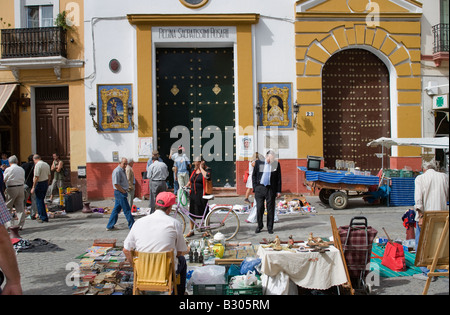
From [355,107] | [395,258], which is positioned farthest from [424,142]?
[395,258]

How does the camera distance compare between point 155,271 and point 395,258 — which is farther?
point 395,258

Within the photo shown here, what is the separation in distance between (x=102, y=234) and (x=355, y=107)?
10.8m

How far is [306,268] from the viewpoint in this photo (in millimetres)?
5098

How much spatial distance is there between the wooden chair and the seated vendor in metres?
0.11

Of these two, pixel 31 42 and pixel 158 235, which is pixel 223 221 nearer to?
pixel 158 235

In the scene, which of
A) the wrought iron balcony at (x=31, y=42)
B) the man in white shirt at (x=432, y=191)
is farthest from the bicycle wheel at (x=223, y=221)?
the wrought iron balcony at (x=31, y=42)

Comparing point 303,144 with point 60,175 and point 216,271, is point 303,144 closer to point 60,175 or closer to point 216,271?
point 60,175

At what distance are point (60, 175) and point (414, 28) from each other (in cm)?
1425

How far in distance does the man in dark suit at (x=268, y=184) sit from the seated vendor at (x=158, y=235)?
4496 millimetres

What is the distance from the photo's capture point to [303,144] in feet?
48.4

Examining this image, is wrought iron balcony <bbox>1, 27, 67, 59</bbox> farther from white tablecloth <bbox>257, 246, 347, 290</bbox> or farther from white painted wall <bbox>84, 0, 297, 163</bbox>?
white tablecloth <bbox>257, 246, 347, 290</bbox>

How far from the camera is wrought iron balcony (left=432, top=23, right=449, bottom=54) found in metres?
14.9
